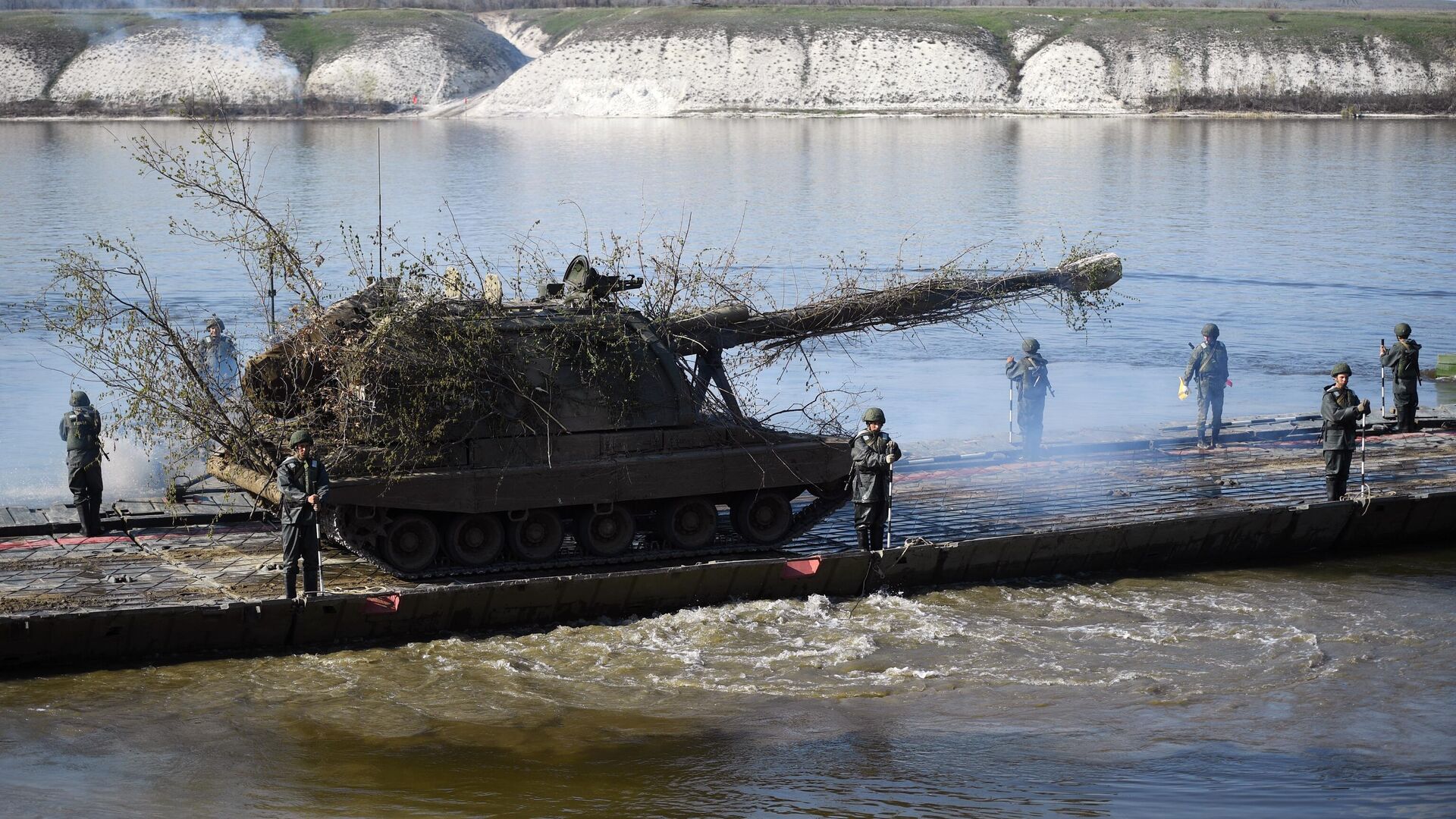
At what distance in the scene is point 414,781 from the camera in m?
12.0

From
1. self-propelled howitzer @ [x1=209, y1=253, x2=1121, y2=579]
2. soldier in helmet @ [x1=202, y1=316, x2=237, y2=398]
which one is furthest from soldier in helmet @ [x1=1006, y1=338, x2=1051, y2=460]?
soldier in helmet @ [x1=202, y1=316, x2=237, y2=398]

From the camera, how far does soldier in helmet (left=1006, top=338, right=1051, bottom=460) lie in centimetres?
2180

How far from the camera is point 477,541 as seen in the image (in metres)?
16.0

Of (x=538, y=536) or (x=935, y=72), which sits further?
(x=935, y=72)

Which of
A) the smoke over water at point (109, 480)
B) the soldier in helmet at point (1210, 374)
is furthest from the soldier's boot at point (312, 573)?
the soldier in helmet at point (1210, 374)

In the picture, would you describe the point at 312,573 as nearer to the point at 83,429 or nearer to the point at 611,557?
the point at 611,557

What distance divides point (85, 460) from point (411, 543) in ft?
11.8

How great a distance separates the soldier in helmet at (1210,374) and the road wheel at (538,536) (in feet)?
33.4

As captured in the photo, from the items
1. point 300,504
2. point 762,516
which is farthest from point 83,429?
point 762,516

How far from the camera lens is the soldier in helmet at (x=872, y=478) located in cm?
1623

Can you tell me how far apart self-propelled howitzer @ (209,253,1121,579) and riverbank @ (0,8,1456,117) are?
3672 inches

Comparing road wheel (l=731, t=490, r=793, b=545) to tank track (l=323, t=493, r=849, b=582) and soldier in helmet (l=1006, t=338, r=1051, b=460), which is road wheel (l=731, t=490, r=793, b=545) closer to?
tank track (l=323, t=493, r=849, b=582)

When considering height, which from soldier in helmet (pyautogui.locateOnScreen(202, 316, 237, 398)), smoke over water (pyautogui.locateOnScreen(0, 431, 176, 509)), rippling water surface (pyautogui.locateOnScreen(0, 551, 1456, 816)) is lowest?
rippling water surface (pyautogui.locateOnScreen(0, 551, 1456, 816))

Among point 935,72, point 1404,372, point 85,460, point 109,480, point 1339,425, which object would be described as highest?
point 935,72
